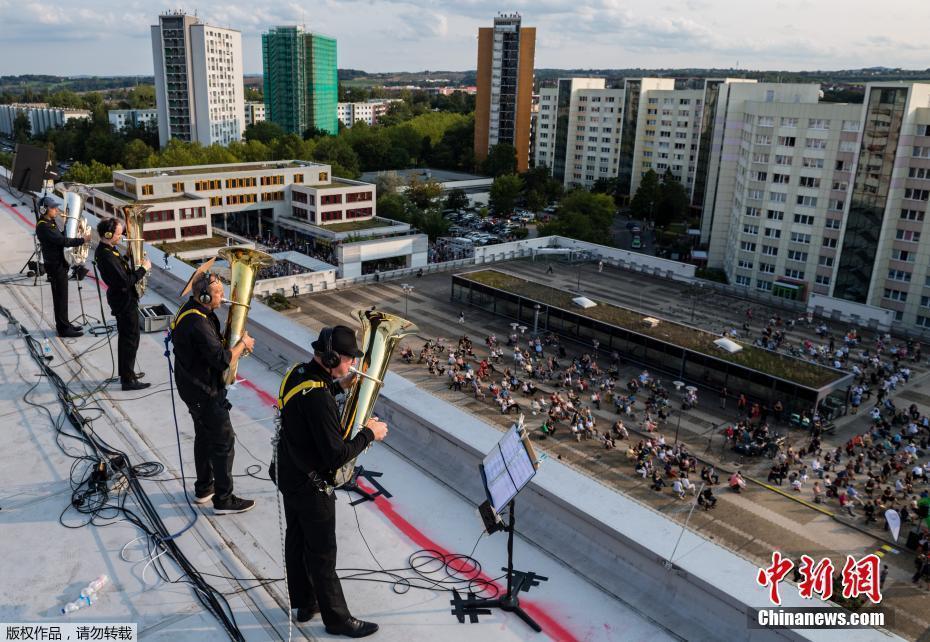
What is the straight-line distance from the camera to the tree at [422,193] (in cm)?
7212

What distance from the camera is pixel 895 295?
43.8 meters

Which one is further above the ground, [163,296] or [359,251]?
[163,296]

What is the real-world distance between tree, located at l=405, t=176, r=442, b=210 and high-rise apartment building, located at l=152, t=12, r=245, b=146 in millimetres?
46824

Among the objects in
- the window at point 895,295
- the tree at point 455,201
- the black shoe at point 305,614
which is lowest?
the window at point 895,295

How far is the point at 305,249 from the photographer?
186 ft

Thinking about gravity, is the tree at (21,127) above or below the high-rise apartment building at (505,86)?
below

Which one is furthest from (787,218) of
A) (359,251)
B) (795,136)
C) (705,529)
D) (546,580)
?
(546,580)

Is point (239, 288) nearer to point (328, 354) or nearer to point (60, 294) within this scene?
point (328, 354)

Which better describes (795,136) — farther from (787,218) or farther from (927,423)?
(927,423)

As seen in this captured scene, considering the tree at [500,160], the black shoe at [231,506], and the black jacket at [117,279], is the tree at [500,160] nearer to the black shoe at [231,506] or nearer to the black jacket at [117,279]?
the black jacket at [117,279]

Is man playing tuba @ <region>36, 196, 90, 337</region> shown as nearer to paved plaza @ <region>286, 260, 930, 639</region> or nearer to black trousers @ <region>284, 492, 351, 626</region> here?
black trousers @ <region>284, 492, 351, 626</region>

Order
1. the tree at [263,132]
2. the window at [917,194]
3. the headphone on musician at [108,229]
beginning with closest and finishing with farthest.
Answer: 1. the headphone on musician at [108,229]
2. the window at [917,194]
3. the tree at [263,132]

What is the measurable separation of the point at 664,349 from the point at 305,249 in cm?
3427

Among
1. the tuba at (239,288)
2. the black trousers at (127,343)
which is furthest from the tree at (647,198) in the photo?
the tuba at (239,288)
